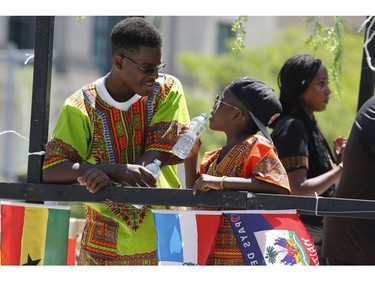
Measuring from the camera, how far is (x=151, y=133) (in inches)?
148

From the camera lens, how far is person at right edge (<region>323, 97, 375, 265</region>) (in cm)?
374

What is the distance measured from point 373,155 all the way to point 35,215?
1.55 metres

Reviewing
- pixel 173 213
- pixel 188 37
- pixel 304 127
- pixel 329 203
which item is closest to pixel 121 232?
pixel 173 213

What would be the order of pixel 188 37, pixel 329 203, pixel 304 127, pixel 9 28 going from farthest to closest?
pixel 188 37 < pixel 9 28 < pixel 304 127 < pixel 329 203

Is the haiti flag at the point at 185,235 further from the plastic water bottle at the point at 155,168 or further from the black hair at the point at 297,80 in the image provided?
the black hair at the point at 297,80

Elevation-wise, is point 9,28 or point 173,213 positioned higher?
point 9,28

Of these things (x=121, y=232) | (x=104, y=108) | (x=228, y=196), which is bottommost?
(x=121, y=232)

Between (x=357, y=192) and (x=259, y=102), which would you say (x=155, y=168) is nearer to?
(x=259, y=102)

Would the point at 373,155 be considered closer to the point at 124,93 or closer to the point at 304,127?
the point at 304,127

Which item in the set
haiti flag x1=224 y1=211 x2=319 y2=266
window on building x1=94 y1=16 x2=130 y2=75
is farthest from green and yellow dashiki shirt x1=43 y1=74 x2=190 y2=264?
window on building x1=94 y1=16 x2=130 y2=75

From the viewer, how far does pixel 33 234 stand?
12.1 ft

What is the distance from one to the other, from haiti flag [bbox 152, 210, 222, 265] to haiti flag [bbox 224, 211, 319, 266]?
11 centimetres

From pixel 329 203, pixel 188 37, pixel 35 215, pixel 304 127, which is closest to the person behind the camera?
pixel 329 203

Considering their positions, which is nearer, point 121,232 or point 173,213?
point 173,213
